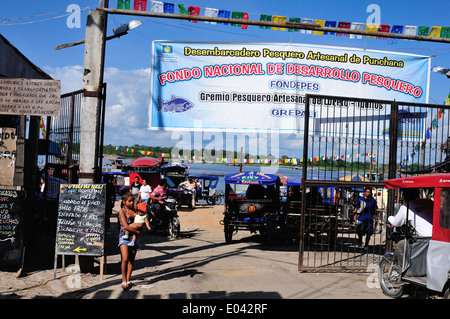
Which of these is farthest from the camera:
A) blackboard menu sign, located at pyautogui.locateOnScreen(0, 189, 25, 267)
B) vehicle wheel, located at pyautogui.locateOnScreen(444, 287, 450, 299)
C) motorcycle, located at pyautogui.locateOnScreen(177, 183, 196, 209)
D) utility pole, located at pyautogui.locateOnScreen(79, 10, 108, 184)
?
motorcycle, located at pyautogui.locateOnScreen(177, 183, 196, 209)

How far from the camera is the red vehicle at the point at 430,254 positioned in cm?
629

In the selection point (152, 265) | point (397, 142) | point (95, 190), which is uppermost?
point (397, 142)

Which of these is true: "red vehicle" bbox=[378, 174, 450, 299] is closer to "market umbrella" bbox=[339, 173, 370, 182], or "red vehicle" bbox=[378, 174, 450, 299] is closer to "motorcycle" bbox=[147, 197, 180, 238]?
"market umbrella" bbox=[339, 173, 370, 182]

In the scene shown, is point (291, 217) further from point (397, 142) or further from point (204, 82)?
point (204, 82)

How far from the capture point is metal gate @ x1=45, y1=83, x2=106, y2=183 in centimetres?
908

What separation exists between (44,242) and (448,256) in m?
9.96

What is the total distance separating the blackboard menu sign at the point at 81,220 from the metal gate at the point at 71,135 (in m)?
0.60

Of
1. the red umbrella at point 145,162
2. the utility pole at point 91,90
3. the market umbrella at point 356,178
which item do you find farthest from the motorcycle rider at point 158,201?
the red umbrella at point 145,162

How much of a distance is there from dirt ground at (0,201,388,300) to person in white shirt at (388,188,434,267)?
1.00 meters

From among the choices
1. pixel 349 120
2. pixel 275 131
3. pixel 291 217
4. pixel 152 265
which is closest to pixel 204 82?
pixel 275 131

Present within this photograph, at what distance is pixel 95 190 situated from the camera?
337 inches

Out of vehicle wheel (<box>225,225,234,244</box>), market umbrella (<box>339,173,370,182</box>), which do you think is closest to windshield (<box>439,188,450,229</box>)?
market umbrella (<box>339,173,370,182</box>)

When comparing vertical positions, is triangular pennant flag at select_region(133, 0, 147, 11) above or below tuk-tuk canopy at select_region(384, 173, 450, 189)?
above
